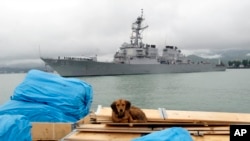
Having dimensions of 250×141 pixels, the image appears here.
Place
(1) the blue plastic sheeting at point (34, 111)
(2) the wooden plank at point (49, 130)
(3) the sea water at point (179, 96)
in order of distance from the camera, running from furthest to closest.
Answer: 1. (3) the sea water at point (179, 96)
2. (1) the blue plastic sheeting at point (34, 111)
3. (2) the wooden plank at point (49, 130)

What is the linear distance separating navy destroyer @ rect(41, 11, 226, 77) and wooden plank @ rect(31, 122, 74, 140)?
62.5 meters

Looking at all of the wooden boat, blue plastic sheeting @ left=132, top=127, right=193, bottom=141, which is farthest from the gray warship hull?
blue plastic sheeting @ left=132, top=127, right=193, bottom=141

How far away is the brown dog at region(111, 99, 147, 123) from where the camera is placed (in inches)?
182

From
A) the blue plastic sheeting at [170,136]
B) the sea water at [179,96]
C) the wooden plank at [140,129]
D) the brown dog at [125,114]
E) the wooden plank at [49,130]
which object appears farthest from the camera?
the sea water at [179,96]

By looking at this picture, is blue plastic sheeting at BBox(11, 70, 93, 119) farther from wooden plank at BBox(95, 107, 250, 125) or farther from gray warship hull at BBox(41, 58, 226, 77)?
gray warship hull at BBox(41, 58, 226, 77)

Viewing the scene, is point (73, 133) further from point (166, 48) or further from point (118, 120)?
point (166, 48)

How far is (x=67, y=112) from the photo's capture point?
4.76 meters

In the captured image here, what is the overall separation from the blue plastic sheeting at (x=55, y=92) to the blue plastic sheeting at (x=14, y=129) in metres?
1.11

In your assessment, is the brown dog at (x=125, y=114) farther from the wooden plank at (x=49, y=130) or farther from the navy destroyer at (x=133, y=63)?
the navy destroyer at (x=133, y=63)

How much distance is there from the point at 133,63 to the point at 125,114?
226ft

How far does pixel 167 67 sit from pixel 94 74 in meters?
21.2

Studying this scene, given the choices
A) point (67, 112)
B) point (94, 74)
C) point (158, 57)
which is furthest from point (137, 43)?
point (67, 112)

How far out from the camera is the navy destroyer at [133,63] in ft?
219

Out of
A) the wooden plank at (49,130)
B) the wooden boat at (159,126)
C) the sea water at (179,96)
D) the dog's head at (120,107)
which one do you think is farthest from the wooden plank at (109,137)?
the sea water at (179,96)
